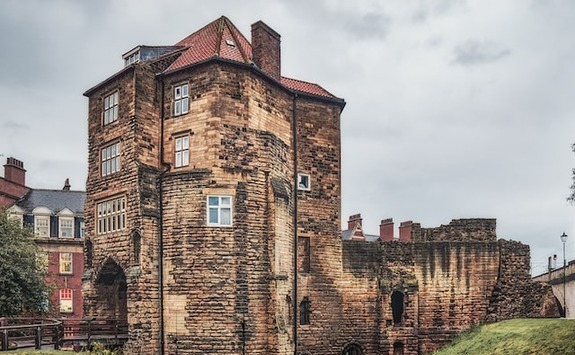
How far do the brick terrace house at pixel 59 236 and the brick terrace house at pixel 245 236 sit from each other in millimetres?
→ 17599

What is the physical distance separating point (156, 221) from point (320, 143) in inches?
374

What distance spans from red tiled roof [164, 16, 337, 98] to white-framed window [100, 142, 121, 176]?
4056 mm

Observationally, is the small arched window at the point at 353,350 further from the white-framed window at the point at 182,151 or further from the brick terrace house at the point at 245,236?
the white-framed window at the point at 182,151

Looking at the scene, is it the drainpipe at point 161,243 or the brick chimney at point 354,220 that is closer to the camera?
the drainpipe at point 161,243

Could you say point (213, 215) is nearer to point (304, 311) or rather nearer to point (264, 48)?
point (304, 311)

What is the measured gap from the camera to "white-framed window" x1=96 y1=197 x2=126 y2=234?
2545cm

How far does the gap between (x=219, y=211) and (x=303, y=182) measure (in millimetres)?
6298

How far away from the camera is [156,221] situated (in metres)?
24.5

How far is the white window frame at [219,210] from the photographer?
78.7 feet

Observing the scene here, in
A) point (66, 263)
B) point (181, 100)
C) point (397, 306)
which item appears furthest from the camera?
point (66, 263)

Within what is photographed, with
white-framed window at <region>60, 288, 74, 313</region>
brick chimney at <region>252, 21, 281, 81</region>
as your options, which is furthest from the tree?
brick chimney at <region>252, 21, 281, 81</region>

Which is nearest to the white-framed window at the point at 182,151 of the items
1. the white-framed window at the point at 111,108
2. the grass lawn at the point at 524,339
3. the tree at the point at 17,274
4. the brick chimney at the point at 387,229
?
the white-framed window at the point at 111,108

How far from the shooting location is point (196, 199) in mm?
24141

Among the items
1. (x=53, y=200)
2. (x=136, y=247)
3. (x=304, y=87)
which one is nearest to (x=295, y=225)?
(x=304, y=87)
